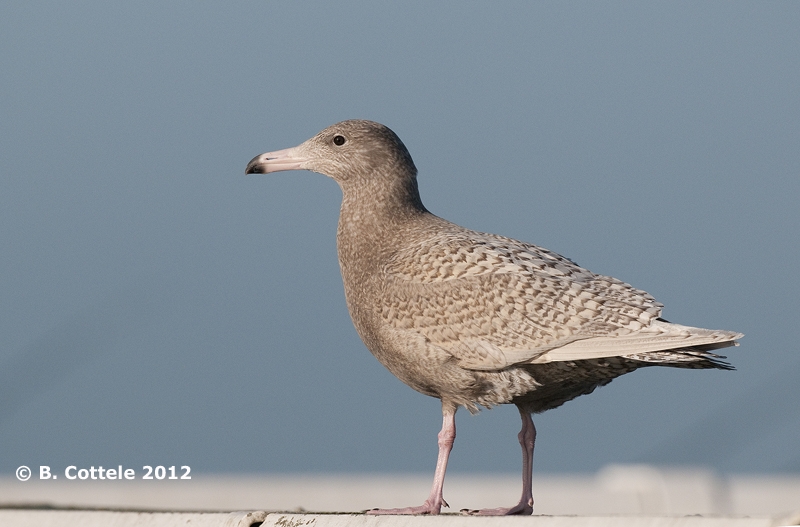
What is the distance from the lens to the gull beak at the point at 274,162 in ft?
30.6

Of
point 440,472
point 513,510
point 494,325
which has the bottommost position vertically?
point 513,510

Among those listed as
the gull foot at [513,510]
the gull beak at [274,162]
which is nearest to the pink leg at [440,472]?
the gull foot at [513,510]

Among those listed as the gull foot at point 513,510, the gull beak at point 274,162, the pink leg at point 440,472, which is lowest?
the gull foot at point 513,510

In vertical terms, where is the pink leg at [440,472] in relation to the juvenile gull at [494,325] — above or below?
below

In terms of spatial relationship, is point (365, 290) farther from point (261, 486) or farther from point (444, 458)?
point (261, 486)

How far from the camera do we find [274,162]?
9.38m

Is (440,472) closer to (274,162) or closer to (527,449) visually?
(527,449)

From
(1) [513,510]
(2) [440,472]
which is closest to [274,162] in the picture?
(2) [440,472]

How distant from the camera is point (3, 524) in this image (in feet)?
25.8

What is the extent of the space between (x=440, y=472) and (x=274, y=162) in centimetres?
348

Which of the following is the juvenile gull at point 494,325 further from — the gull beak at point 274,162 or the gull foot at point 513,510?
the gull beak at point 274,162

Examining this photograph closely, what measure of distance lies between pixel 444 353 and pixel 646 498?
15.0 ft

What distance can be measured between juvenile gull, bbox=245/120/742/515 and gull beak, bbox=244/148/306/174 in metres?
1.14

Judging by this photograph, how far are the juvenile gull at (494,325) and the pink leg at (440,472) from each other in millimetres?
10
